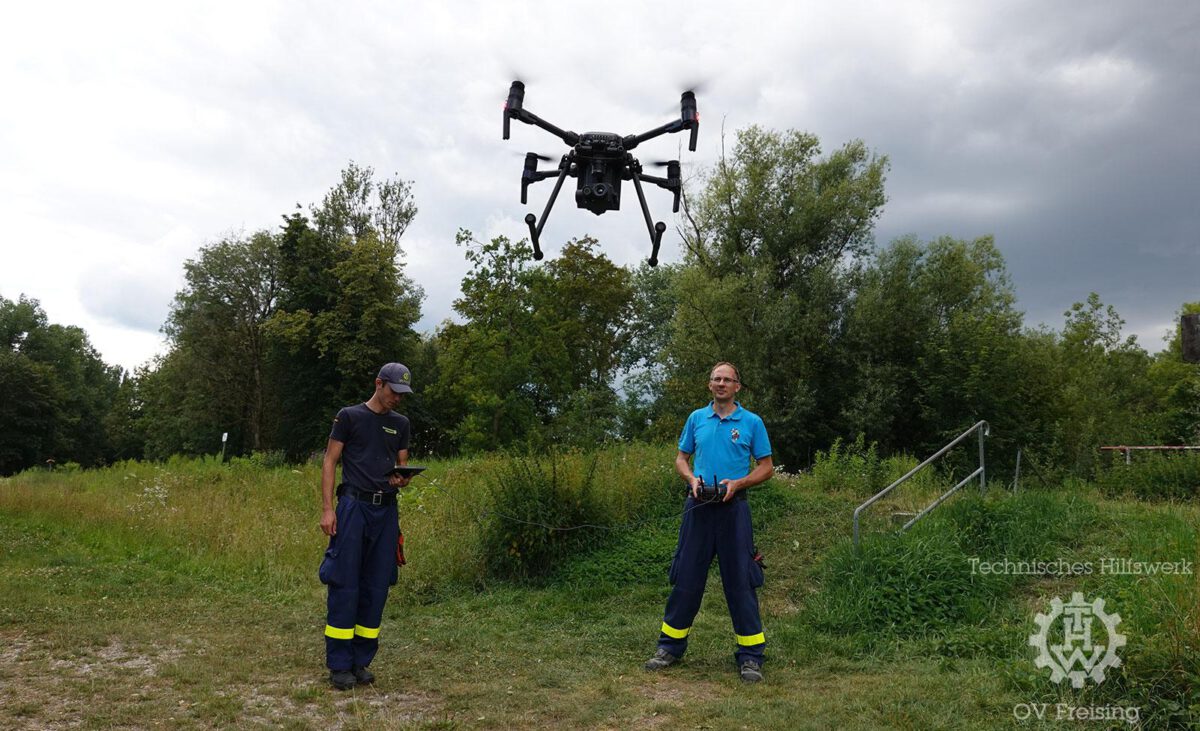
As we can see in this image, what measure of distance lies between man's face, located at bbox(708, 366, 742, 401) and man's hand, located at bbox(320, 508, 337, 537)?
2.54m

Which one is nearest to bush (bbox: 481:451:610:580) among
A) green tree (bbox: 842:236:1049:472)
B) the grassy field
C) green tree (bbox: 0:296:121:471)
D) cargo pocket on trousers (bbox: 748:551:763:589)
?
the grassy field

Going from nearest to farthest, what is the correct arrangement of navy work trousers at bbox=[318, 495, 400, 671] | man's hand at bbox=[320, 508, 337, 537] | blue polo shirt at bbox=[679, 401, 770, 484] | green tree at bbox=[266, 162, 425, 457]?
navy work trousers at bbox=[318, 495, 400, 671] < man's hand at bbox=[320, 508, 337, 537] < blue polo shirt at bbox=[679, 401, 770, 484] < green tree at bbox=[266, 162, 425, 457]

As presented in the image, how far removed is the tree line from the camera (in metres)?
25.0

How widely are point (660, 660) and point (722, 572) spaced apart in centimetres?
69

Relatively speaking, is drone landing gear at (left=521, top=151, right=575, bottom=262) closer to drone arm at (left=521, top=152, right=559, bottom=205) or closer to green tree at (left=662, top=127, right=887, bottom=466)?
drone arm at (left=521, top=152, right=559, bottom=205)

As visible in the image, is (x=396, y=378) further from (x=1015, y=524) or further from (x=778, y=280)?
(x=778, y=280)

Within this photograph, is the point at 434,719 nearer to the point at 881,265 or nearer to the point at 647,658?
the point at 647,658

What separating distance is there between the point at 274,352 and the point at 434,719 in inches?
1325

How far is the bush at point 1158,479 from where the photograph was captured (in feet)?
39.2

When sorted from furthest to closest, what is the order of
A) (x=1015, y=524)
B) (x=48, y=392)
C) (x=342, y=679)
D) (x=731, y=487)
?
1. (x=48, y=392)
2. (x=1015, y=524)
3. (x=731, y=487)
4. (x=342, y=679)

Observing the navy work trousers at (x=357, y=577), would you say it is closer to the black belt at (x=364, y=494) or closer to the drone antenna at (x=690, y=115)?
the black belt at (x=364, y=494)

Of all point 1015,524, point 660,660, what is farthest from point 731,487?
point 1015,524

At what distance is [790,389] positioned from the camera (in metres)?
25.7

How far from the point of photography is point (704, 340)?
2578 centimetres
